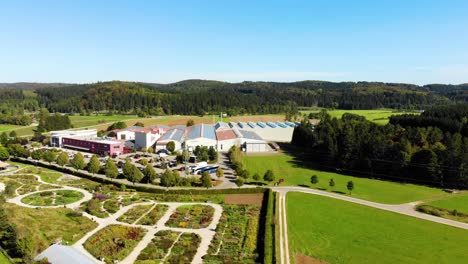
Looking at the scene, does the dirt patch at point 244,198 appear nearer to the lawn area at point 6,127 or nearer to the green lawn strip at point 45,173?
the green lawn strip at point 45,173

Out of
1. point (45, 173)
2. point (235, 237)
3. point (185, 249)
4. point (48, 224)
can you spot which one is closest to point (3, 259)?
point (48, 224)

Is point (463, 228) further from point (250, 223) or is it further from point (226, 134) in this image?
point (226, 134)

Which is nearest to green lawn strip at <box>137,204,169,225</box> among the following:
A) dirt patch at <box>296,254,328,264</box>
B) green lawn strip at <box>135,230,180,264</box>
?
green lawn strip at <box>135,230,180,264</box>

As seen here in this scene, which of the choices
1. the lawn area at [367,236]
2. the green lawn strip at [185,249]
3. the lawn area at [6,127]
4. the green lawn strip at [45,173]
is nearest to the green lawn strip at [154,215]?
the green lawn strip at [185,249]

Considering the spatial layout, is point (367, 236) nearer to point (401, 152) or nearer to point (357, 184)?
point (357, 184)

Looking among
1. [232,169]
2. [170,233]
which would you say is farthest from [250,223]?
[232,169]

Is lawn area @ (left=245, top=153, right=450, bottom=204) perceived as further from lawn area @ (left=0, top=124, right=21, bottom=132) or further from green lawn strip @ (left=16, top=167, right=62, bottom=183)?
lawn area @ (left=0, top=124, right=21, bottom=132)
